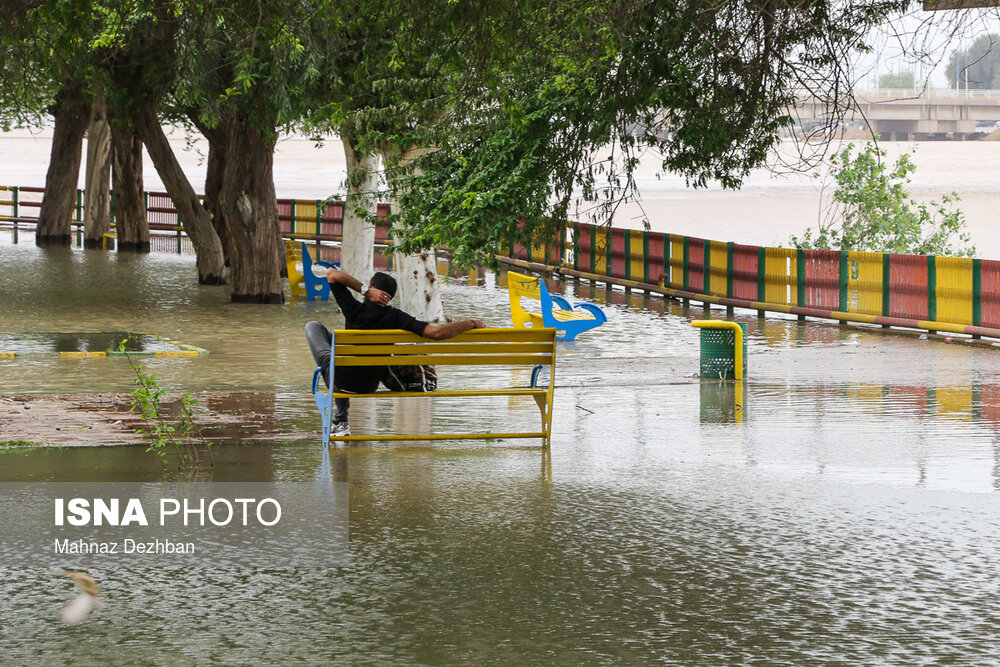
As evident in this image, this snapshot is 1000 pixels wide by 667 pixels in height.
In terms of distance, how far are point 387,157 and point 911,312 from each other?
25.3 feet

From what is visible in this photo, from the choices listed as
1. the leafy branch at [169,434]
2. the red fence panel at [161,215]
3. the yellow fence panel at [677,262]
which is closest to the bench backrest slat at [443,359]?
the leafy branch at [169,434]

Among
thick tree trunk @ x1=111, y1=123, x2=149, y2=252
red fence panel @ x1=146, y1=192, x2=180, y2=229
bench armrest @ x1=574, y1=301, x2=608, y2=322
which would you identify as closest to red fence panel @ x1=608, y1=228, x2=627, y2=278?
bench armrest @ x1=574, y1=301, x2=608, y2=322

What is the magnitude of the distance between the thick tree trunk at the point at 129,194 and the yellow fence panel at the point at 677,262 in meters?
14.1

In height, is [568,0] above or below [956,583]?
above

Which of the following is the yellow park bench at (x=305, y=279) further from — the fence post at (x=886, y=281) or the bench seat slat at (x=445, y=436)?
the bench seat slat at (x=445, y=436)

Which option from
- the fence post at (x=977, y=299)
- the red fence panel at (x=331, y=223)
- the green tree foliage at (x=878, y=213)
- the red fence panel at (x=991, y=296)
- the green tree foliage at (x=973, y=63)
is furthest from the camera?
the red fence panel at (x=331, y=223)

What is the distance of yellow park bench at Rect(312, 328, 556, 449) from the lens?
9.92 m

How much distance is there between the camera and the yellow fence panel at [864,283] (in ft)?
65.8

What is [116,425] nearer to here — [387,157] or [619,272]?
[387,157]

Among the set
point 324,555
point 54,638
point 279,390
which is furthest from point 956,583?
point 279,390

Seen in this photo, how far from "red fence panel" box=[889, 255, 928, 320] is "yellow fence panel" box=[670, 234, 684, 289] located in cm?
527

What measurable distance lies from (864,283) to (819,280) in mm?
1027

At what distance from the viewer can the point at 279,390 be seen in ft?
42.6

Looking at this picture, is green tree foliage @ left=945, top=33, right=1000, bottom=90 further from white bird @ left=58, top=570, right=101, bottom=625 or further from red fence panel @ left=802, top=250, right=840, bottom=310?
red fence panel @ left=802, top=250, right=840, bottom=310
